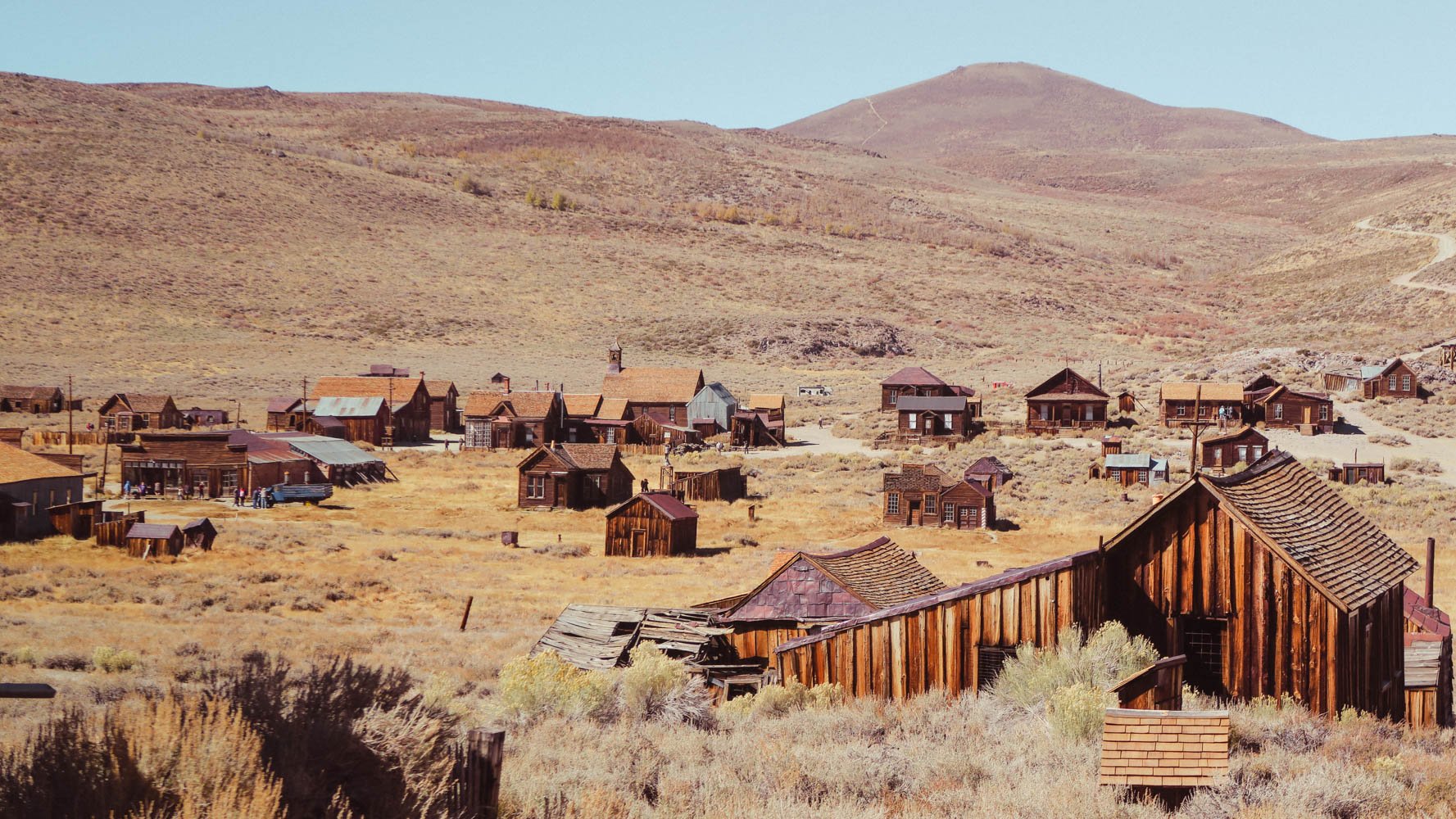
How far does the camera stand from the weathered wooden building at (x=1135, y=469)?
48094 mm

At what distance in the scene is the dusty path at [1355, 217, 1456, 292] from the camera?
106m

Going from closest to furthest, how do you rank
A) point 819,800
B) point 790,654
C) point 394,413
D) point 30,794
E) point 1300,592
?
point 30,794
point 819,800
point 1300,592
point 790,654
point 394,413

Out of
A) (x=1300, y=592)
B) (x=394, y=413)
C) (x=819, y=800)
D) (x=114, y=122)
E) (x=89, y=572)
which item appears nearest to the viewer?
(x=819, y=800)

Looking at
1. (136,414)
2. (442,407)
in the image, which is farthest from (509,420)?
(136,414)

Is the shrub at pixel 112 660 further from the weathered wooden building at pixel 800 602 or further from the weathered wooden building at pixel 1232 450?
the weathered wooden building at pixel 1232 450

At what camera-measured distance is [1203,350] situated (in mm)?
97062

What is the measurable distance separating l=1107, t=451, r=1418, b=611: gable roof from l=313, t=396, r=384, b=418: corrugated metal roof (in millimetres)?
55619

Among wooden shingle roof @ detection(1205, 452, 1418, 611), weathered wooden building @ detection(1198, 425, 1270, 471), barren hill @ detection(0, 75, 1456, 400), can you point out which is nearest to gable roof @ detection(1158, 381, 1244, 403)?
weathered wooden building @ detection(1198, 425, 1270, 471)

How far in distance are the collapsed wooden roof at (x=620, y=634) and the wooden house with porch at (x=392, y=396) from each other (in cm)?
4993

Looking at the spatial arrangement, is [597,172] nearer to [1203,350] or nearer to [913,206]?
[913,206]

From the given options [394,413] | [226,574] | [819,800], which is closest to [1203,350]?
[394,413]

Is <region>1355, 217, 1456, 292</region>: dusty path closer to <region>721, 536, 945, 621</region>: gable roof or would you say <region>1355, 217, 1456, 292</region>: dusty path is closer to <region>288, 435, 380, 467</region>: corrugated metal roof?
<region>288, 435, 380, 467</region>: corrugated metal roof

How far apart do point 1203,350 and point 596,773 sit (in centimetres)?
9691

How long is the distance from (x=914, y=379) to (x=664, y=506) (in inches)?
1532
